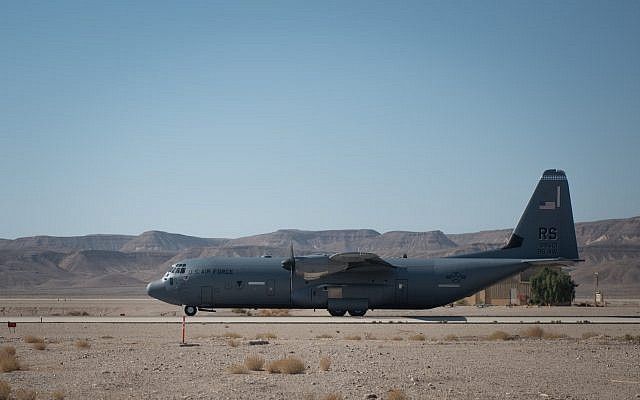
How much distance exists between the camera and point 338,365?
19.5m

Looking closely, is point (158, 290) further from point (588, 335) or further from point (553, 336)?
point (588, 335)

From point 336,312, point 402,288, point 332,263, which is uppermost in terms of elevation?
point 332,263

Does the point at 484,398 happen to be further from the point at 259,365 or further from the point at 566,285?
the point at 566,285

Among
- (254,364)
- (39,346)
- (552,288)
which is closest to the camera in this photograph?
(254,364)

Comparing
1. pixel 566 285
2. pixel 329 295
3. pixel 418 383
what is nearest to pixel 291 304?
pixel 329 295

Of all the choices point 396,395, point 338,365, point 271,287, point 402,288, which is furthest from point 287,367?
point 402,288

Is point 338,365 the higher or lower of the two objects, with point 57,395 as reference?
lower

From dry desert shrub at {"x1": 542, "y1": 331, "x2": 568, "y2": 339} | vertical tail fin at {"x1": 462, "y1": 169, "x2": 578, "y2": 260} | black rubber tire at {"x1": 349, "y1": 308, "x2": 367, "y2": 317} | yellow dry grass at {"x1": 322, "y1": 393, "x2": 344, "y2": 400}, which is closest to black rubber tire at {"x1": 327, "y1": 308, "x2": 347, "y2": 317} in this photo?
black rubber tire at {"x1": 349, "y1": 308, "x2": 367, "y2": 317}

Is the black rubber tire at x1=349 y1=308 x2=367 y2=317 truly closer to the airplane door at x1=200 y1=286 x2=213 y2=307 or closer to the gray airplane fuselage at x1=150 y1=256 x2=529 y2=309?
the gray airplane fuselage at x1=150 y1=256 x2=529 y2=309

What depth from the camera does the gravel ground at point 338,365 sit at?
15.4 m

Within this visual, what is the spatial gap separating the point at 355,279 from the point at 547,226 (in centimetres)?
1152

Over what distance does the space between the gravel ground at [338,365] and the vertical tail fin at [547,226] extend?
32.0 ft

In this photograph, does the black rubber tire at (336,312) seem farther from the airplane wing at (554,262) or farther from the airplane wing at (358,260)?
the airplane wing at (554,262)

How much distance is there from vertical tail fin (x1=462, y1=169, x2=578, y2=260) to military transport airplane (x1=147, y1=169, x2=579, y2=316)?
57mm
